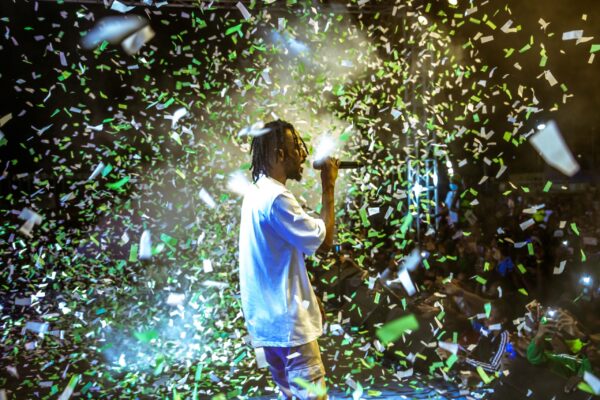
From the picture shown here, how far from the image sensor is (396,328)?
5.66 meters

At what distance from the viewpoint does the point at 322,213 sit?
245cm

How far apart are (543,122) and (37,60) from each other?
9932 mm

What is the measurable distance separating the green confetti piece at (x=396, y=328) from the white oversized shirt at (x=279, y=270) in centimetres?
332

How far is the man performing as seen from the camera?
2207 millimetres

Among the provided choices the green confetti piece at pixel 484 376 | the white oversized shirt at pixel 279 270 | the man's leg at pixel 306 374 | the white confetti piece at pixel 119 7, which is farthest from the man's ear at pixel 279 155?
the white confetti piece at pixel 119 7

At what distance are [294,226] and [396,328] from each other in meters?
3.86

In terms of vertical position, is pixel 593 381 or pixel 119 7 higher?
pixel 119 7

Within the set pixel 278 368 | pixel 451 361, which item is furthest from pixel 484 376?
pixel 278 368

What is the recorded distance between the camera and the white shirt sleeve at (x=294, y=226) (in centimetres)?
221

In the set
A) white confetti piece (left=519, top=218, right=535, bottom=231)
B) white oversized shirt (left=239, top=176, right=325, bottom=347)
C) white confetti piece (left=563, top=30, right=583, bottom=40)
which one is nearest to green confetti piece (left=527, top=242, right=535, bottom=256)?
white confetti piece (left=519, top=218, right=535, bottom=231)

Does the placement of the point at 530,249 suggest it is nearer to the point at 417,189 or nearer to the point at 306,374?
the point at 417,189

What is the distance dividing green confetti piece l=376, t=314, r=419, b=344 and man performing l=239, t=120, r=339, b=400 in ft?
10.7

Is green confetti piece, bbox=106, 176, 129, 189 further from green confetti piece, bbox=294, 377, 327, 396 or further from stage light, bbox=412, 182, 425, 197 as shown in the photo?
green confetti piece, bbox=294, 377, 327, 396

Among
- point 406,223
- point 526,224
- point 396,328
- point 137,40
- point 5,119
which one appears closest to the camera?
point 396,328
